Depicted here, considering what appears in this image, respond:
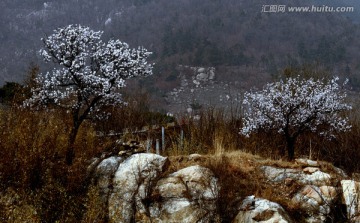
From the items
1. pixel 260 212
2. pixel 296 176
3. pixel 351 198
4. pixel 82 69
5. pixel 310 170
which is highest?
pixel 82 69

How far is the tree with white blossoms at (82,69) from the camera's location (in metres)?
8.62

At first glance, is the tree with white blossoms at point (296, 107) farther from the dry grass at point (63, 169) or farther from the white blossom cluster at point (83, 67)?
the white blossom cluster at point (83, 67)

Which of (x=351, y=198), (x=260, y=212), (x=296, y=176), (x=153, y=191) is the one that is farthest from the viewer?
(x=296, y=176)

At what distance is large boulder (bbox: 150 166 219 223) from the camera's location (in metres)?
7.07

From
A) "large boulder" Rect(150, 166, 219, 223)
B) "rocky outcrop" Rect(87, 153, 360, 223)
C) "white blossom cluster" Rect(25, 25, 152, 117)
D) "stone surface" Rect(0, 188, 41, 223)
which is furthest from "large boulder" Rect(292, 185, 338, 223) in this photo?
"stone surface" Rect(0, 188, 41, 223)

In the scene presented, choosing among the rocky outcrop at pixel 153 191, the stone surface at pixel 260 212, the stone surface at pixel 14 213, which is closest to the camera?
the stone surface at pixel 14 213

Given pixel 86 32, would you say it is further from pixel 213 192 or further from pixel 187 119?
pixel 187 119

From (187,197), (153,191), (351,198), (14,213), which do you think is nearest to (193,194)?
(187,197)

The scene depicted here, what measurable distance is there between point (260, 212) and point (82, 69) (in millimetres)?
5231

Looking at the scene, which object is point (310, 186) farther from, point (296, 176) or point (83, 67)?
point (83, 67)

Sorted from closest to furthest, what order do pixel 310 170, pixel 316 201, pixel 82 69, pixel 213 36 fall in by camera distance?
pixel 316 201 → pixel 310 170 → pixel 82 69 → pixel 213 36

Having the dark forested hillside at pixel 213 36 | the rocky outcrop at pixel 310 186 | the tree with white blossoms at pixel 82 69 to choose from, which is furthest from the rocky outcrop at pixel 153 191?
the dark forested hillside at pixel 213 36

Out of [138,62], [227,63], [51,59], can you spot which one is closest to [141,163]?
[138,62]

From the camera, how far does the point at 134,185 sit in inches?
307
